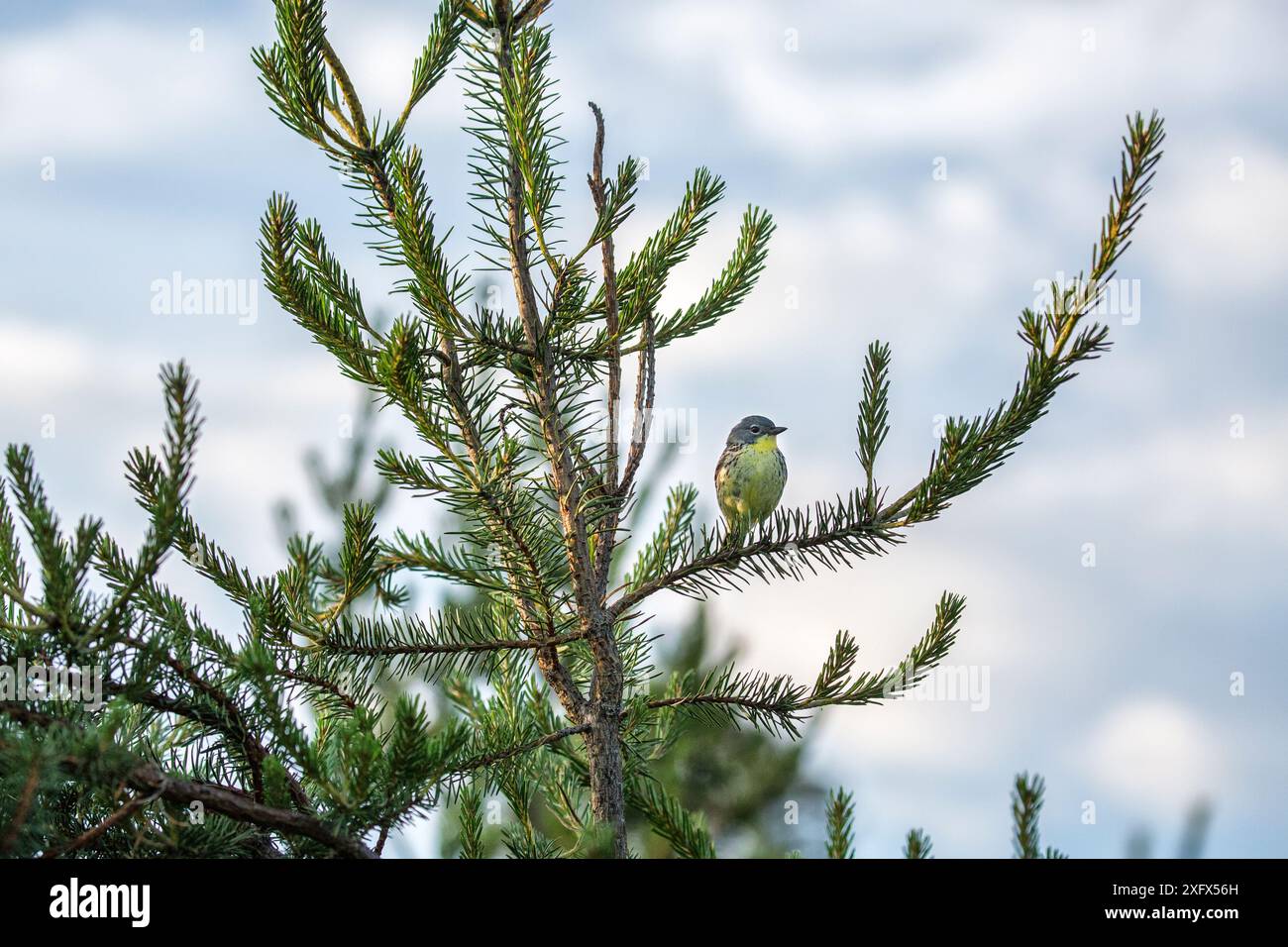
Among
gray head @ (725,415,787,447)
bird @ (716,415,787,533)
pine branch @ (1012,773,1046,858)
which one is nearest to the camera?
pine branch @ (1012,773,1046,858)

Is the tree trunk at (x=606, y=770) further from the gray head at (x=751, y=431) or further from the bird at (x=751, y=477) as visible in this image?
the gray head at (x=751, y=431)

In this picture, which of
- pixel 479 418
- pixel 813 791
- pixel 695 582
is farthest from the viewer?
pixel 813 791

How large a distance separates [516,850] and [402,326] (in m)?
1.56

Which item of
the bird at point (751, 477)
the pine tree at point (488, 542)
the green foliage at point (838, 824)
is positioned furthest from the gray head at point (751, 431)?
the green foliage at point (838, 824)

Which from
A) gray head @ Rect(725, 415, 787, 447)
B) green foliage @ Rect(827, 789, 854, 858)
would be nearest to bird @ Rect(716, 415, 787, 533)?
gray head @ Rect(725, 415, 787, 447)

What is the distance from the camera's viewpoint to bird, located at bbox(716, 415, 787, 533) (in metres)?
5.86

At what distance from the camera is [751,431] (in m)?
6.41

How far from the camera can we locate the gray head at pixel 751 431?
6.20m

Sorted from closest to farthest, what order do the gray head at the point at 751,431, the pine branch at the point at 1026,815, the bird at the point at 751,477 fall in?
the pine branch at the point at 1026,815, the bird at the point at 751,477, the gray head at the point at 751,431

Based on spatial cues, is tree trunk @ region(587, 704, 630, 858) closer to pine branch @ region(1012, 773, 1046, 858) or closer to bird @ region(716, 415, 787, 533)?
pine branch @ region(1012, 773, 1046, 858)

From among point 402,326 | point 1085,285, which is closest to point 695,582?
point 402,326
